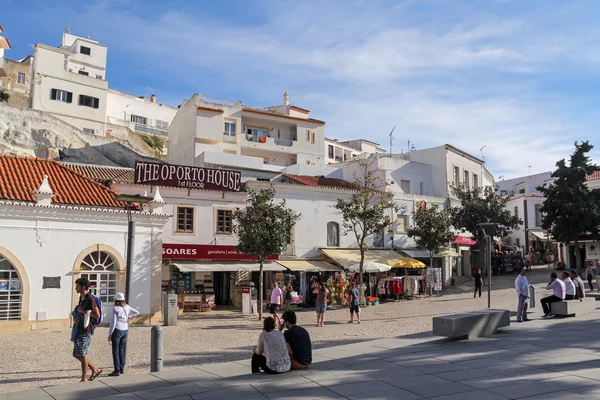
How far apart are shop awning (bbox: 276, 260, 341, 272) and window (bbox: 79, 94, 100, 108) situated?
31.9 m

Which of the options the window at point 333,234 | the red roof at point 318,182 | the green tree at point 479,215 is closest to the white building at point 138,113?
the red roof at point 318,182

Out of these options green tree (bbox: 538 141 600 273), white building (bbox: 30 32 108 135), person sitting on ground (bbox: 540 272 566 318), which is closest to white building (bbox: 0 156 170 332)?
person sitting on ground (bbox: 540 272 566 318)

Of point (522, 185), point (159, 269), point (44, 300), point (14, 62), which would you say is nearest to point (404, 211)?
point (159, 269)

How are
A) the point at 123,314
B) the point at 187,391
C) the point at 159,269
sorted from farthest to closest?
the point at 159,269
the point at 123,314
the point at 187,391

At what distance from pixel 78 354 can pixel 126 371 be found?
1830mm

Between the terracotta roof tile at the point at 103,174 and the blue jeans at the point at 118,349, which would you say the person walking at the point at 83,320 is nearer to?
the blue jeans at the point at 118,349

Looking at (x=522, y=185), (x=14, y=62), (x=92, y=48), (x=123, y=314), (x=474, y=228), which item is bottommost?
(x=123, y=314)

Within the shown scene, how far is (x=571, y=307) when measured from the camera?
1614 cm

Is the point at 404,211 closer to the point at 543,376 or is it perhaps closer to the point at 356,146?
the point at 543,376

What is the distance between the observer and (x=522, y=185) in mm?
61406

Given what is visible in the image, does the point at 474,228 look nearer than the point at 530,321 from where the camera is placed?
No

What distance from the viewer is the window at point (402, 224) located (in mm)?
33781

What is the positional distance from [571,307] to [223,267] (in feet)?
48.1

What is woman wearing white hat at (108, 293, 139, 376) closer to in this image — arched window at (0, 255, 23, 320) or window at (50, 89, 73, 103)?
arched window at (0, 255, 23, 320)
